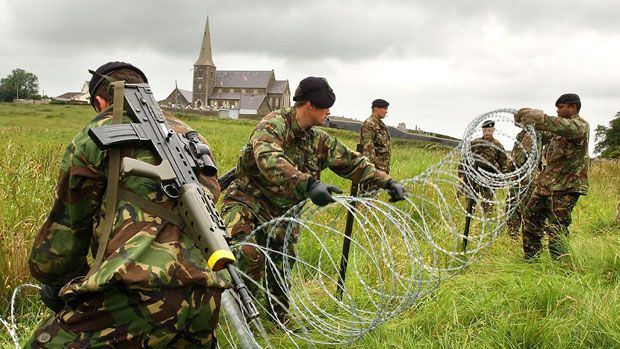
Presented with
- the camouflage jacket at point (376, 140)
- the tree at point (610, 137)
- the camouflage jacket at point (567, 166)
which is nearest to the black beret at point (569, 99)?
the camouflage jacket at point (567, 166)

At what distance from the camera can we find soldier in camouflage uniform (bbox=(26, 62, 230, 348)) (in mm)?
1963

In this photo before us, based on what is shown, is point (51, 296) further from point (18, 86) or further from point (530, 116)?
point (18, 86)

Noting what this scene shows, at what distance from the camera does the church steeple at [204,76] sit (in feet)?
281

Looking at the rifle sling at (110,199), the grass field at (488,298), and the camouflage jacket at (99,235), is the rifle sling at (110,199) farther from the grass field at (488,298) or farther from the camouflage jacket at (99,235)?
the grass field at (488,298)

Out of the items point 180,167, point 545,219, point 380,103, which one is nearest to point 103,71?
point 180,167

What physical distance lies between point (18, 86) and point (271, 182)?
87379 millimetres

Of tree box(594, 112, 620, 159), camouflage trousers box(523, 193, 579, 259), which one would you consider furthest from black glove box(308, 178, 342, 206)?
tree box(594, 112, 620, 159)

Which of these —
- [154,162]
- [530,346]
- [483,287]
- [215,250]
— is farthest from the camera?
[483,287]

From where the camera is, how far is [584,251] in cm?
481

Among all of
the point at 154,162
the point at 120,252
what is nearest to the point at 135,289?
the point at 120,252

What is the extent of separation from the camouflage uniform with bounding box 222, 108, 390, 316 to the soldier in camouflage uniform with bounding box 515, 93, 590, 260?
257 cm

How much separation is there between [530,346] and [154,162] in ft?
8.06

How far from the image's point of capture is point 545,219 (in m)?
5.74

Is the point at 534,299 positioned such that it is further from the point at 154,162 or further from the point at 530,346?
the point at 154,162
